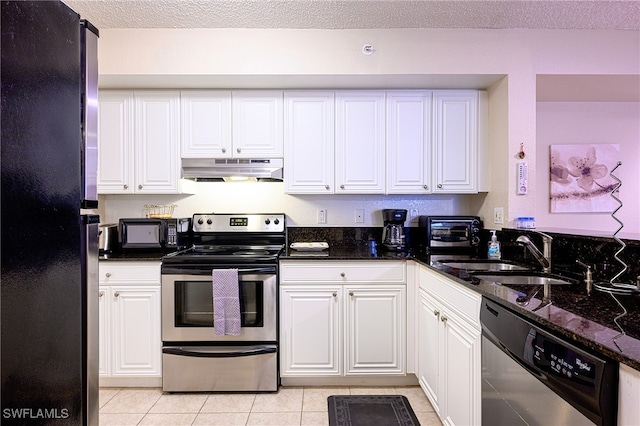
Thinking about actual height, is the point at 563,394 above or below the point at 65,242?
below

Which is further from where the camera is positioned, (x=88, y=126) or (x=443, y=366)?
(x=443, y=366)

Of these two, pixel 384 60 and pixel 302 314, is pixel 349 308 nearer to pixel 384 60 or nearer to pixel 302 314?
pixel 302 314

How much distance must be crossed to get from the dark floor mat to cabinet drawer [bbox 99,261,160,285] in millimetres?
1393

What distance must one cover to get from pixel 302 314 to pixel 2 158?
2.08 metres

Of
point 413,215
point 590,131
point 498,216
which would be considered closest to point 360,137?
point 413,215

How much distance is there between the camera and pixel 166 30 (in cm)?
245

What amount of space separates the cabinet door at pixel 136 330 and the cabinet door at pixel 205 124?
40.4 inches

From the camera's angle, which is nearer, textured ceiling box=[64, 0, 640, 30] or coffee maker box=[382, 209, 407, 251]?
textured ceiling box=[64, 0, 640, 30]

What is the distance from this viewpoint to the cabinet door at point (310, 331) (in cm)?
240

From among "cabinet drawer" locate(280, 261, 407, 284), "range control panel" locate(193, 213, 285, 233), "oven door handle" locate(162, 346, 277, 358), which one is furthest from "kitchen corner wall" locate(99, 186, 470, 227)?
"oven door handle" locate(162, 346, 277, 358)

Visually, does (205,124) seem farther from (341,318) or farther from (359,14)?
(341,318)

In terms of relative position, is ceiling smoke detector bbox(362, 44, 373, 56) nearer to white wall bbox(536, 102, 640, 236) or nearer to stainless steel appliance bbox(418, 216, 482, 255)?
stainless steel appliance bbox(418, 216, 482, 255)

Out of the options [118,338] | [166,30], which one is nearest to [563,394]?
[118,338]

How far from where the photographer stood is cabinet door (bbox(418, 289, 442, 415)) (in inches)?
77.8
